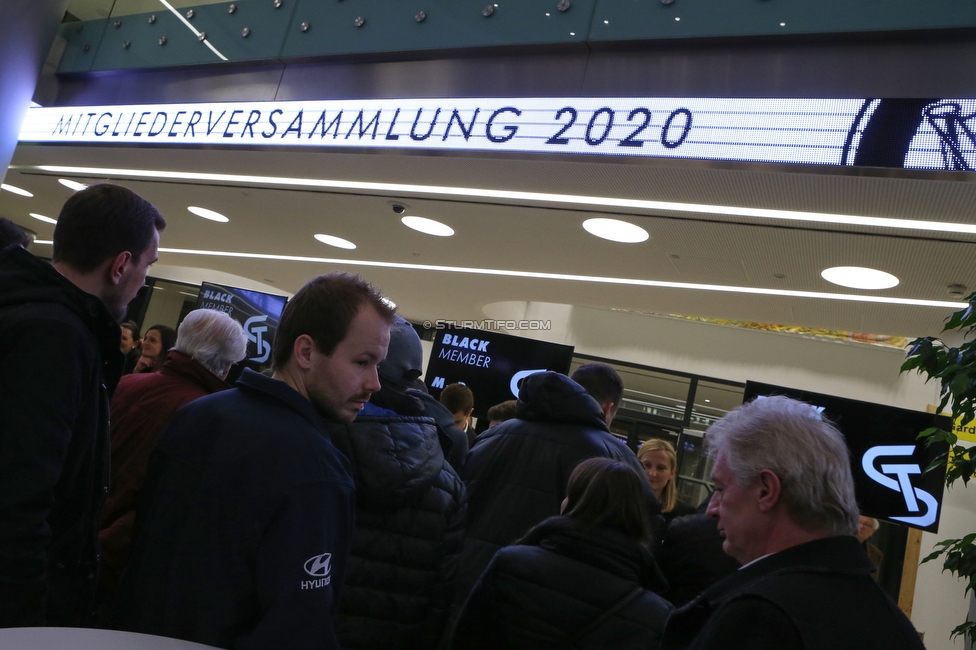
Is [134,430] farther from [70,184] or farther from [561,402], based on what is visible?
[70,184]

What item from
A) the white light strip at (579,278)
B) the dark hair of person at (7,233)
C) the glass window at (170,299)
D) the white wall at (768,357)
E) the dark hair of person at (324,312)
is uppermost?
the white wall at (768,357)

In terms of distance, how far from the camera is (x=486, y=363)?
5941mm

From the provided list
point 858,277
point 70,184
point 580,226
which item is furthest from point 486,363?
point 70,184

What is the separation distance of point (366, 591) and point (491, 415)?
3023 mm

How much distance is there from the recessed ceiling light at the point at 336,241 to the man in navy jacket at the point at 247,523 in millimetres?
6434

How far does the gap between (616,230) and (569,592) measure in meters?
3.80

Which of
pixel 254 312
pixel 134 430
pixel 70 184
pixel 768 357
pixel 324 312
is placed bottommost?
pixel 134 430

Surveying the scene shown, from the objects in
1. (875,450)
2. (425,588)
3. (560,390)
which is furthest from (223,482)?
(875,450)

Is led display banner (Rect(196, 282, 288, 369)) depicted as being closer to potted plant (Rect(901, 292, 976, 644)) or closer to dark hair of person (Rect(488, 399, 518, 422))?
dark hair of person (Rect(488, 399, 518, 422))

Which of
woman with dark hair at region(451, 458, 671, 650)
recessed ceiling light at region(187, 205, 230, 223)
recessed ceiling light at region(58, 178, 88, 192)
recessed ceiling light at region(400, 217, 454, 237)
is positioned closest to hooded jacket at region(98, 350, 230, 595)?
woman with dark hair at region(451, 458, 671, 650)

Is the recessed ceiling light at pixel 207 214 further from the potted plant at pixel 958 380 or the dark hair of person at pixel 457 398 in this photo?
the potted plant at pixel 958 380

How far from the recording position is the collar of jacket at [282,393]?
4.83 ft

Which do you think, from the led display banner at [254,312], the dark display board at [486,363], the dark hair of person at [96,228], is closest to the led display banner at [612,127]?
the led display banner at [254,312]

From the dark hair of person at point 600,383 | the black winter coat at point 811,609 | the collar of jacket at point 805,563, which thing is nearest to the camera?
the black winter coat at point 811,609
